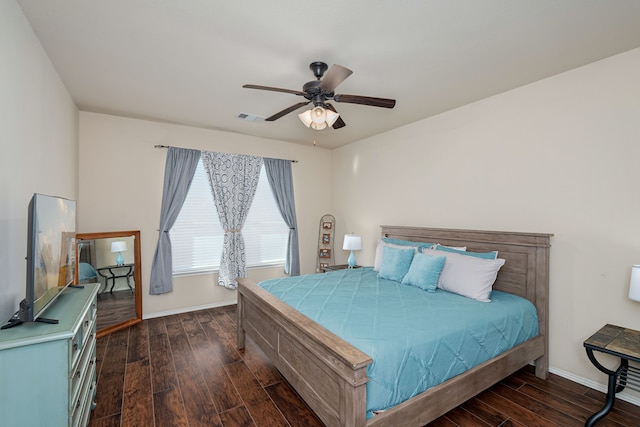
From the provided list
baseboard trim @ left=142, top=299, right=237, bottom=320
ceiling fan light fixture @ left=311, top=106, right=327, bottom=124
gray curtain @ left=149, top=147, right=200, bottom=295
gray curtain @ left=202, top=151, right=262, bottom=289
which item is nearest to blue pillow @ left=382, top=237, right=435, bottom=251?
ceiling fan light fixture @ left=311, top=106, right=327, bottom=124

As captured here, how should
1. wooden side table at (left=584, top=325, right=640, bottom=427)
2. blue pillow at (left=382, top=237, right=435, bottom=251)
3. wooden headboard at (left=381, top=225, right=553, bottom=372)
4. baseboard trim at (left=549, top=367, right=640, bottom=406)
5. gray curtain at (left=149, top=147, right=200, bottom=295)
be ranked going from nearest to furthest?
wooden side table at (left=584, top=325, right=640, bottom=427) → baseboard trim at (left=549, top=367, right=640, bottom=406) → wooden headboard at (left=381, top=225, right=553, bottom=372) → blue pillow at (left=382, top=237, right=435, bottom=251) → gray curtain at (left=149, top=147, right=200, bottom=295)

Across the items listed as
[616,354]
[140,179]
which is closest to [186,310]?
[140,179]

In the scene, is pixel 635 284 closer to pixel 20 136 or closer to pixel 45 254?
pixel 45 254

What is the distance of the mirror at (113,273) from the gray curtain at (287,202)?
2.12m

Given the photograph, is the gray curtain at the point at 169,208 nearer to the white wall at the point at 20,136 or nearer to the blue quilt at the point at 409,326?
the white wall at the point at 20,136

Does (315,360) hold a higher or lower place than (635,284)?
lower

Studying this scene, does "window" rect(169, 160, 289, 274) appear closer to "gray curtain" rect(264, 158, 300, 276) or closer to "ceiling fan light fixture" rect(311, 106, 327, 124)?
"gray curtain" rect(264, 158, 300, 276)

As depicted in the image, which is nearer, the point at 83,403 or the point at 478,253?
the point at 83,403

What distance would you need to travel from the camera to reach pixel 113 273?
3.76 m

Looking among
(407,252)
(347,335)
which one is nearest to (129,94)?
(347,335)

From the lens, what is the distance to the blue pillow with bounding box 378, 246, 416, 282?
131 inches

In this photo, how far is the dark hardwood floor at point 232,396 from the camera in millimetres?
2133

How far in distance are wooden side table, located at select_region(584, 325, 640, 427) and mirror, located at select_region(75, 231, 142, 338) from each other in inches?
182

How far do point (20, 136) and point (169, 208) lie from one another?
232cm
